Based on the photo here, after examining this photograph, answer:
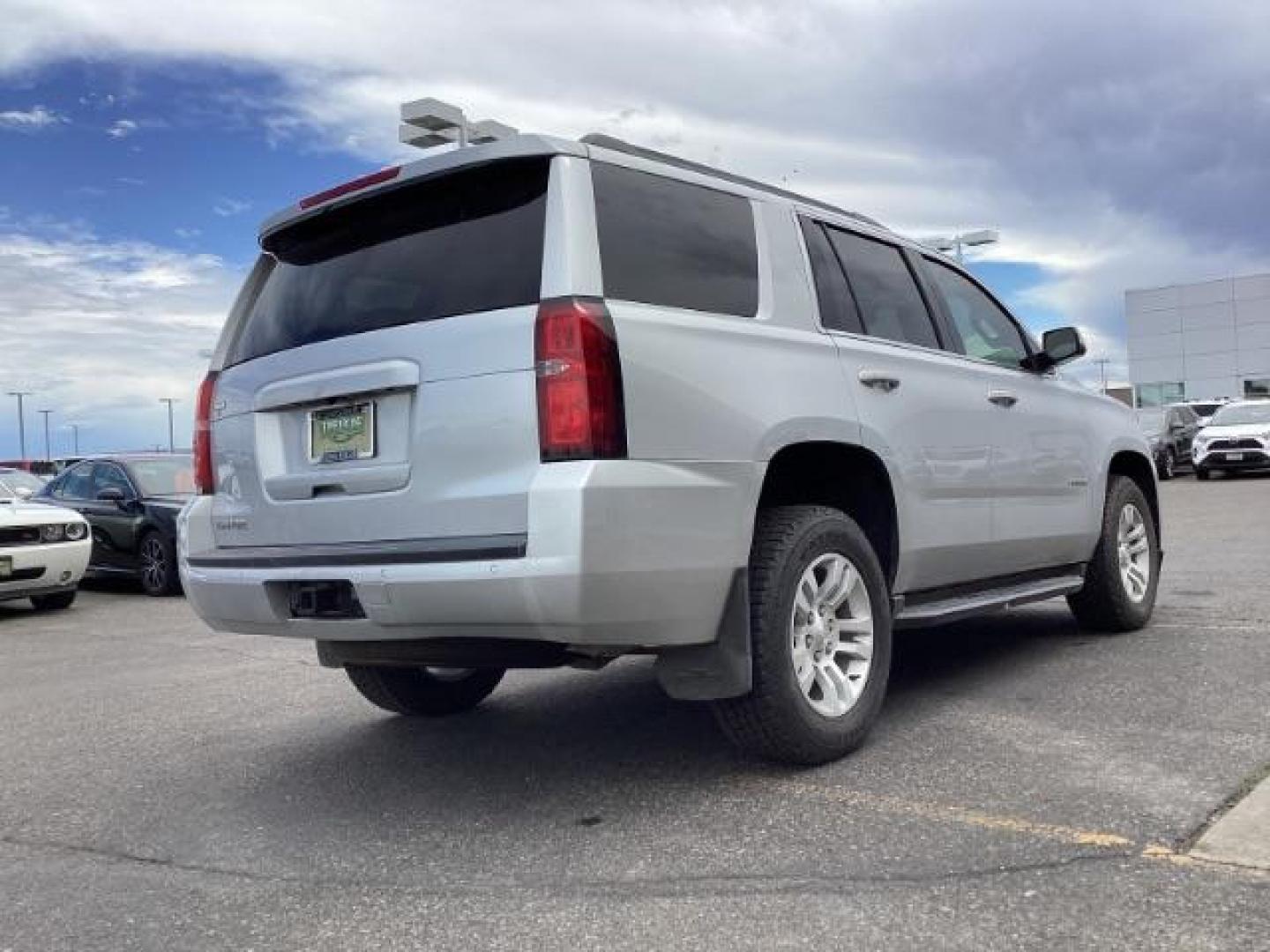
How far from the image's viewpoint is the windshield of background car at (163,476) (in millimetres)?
12672

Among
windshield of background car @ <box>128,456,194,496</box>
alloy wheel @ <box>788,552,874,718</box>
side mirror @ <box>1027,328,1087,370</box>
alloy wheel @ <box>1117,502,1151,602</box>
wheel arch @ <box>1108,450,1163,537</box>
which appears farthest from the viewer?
windshield of background car @ <box>128,456,194,496</box>

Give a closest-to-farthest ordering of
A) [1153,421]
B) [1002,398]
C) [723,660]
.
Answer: [723,660] < [1002,398] < [1153,421]

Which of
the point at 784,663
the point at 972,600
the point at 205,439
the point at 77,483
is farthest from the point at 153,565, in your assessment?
the point at 784,663

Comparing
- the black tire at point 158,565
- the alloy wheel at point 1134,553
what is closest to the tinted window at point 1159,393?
the black tire at point 158,565

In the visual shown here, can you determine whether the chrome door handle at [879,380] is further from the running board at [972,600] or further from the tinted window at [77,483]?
the tinted window at [77,483]

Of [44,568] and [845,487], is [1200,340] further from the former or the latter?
[845,487]

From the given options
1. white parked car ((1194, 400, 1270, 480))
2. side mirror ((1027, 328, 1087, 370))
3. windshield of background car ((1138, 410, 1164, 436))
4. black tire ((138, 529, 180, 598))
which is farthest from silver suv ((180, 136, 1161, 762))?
windshield of background car ((1138, 410, 1164, 436))

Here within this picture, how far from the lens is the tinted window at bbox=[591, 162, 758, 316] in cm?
356

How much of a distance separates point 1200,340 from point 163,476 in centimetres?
5858

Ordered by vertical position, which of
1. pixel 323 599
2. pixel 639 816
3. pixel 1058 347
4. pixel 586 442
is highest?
pixel 1058 347

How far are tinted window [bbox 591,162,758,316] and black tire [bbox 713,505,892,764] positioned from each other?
745 millimetres

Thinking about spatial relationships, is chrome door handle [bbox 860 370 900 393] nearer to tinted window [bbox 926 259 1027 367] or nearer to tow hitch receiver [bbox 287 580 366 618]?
tinted window [bbox 926 259 1027 367]

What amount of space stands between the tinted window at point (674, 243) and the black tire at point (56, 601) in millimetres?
9334

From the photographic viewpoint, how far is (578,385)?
3.26 metres
